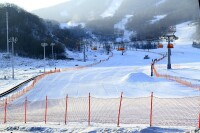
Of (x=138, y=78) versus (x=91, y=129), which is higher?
(x=91, y=129)

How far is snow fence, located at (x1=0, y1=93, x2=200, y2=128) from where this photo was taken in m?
23.0

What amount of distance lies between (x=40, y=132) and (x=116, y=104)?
39.2ft

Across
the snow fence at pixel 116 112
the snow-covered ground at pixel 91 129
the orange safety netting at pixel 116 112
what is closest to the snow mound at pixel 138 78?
the snow fence at pixel 116 112

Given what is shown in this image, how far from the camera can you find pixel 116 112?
2667cm

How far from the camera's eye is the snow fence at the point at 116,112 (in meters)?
23.0

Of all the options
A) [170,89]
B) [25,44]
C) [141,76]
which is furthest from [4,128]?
[25,44]

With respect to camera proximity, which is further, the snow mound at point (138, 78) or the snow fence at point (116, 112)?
the snow mound at point (138, 78)

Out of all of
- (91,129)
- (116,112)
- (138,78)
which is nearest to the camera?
(91,129)

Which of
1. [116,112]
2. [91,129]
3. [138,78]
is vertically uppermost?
[91,129]

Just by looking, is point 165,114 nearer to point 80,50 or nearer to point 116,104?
point 116,104

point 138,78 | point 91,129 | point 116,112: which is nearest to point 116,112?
point 116,112

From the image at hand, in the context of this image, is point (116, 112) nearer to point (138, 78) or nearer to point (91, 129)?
point (91, 129)

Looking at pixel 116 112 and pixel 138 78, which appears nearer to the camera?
pixel 116 112

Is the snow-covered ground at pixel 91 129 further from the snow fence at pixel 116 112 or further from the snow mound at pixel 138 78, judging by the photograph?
the snow mound at pixel 138 78
